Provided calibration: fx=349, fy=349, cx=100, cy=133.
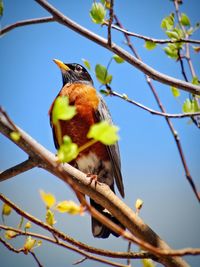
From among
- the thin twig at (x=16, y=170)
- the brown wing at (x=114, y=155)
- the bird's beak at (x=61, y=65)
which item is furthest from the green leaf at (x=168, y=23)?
the bird's beak at (x=61, y=65)

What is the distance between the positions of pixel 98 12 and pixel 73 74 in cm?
334

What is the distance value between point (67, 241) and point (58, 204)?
49 centimetres

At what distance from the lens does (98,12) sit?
1886 millimetres

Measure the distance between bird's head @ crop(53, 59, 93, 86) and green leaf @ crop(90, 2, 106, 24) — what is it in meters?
3.08

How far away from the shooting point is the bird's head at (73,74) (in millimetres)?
5088

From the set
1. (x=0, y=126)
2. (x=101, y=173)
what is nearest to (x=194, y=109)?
(x=0, y=126)

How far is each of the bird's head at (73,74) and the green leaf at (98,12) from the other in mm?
3075

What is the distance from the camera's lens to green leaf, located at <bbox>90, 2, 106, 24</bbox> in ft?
6.17

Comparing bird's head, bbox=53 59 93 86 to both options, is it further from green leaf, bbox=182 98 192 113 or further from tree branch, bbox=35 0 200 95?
tree branch, bbox=35 0 200 95

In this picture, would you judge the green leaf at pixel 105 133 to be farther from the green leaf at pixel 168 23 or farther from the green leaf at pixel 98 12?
the green leaf at pixel 168 23

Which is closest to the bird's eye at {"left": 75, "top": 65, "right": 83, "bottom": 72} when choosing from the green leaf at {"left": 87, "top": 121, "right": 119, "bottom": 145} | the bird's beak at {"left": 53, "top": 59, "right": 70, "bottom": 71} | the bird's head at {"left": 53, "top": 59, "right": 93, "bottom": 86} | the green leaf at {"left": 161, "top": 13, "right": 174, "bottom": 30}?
the bird's head at {"left": 53, "top": 59, "right": 93, "bottom": 86}

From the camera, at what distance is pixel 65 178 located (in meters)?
0.83

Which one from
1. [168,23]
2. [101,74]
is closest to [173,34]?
[168,23]

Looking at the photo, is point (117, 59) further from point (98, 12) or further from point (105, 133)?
point (105, 133)
